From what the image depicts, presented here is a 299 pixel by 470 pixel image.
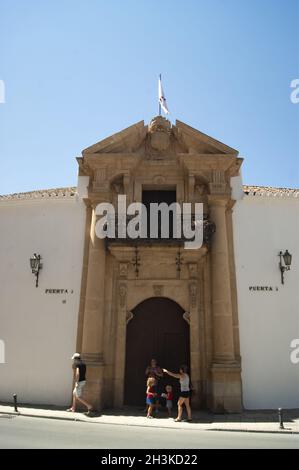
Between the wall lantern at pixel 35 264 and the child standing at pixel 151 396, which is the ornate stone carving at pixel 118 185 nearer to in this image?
the wall lantern at pixel 35 264

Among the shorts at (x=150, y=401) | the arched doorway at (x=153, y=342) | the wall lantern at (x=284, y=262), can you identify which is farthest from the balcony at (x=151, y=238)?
the shorts at (x=150, y=401)

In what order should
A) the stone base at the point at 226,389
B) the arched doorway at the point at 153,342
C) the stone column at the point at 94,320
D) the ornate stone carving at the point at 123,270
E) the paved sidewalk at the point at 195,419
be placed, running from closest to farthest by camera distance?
the paved sidewalk at the point at 195,419 → the stone base at the point at 226,389 → the stone column at the point at 94,320 → the arched doorway at the point at 153,342 → the ornate stone carving at the point at 123,270

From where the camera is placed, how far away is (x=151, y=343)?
1137 centimetres

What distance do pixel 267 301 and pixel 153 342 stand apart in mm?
3510

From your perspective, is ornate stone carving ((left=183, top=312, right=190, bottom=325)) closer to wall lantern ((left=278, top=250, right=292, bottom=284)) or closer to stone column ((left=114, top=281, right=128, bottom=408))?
stone column ((left=114, top=281, right=128, bottom=408))

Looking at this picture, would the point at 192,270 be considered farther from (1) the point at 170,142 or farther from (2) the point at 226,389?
(1) the point at 170,142

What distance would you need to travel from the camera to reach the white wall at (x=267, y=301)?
1099 cm

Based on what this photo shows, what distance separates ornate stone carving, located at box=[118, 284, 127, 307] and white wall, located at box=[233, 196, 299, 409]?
3.32 metres

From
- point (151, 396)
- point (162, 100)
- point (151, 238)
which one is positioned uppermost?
point (162, 100)

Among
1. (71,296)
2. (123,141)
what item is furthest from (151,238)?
(123,141)

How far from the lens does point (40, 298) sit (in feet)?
39.3

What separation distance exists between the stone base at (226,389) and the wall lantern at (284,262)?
3.17m
